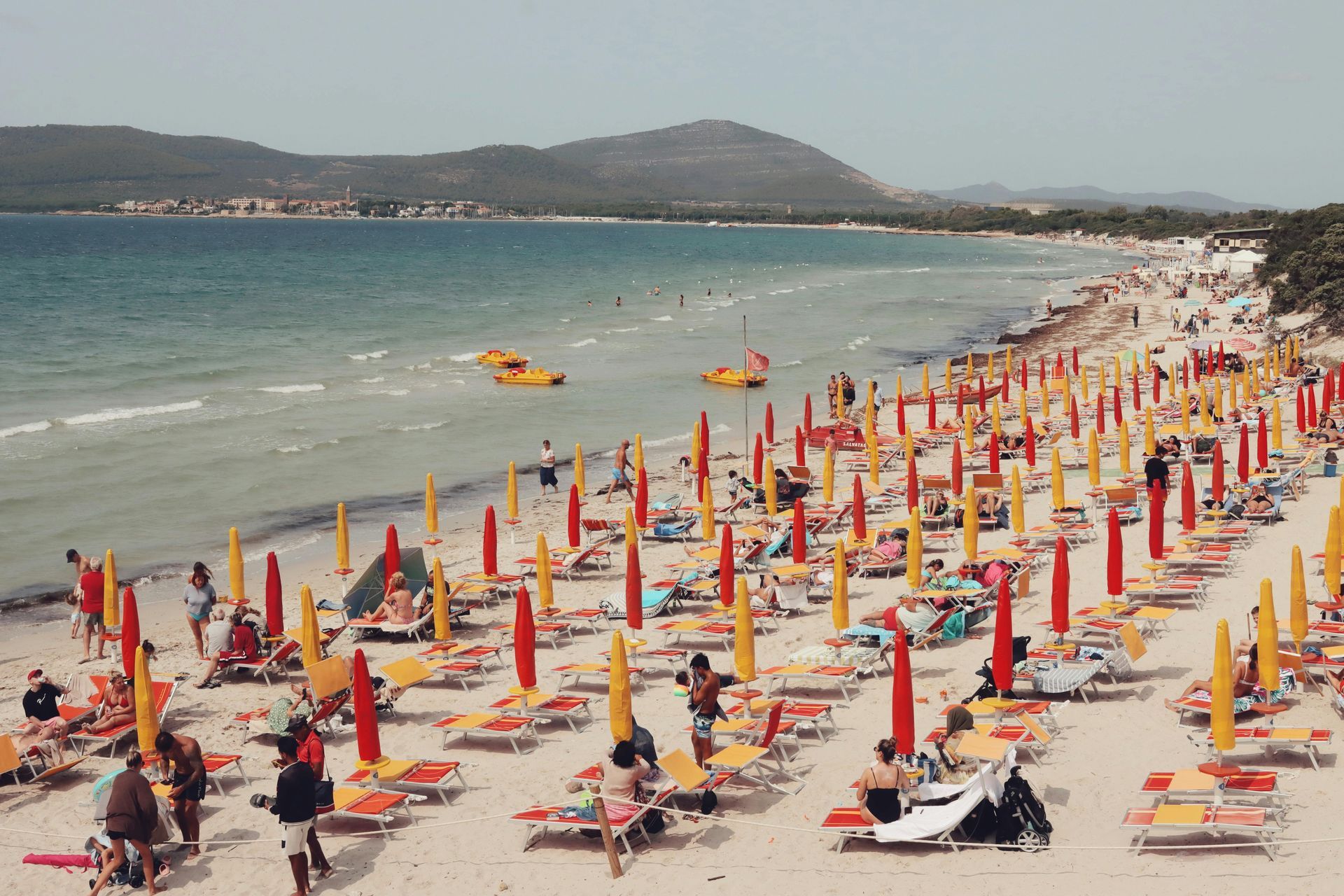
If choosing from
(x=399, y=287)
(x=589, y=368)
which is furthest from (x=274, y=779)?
(x=399, y=287)

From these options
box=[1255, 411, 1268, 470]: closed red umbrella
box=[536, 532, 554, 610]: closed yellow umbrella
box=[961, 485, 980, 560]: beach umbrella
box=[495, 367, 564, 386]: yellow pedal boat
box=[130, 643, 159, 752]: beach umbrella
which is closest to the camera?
box=[130, 643, 159, 752]: beach umbrella

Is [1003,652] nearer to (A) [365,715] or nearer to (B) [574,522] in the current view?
(A) [365,715]

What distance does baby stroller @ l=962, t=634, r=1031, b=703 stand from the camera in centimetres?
1064

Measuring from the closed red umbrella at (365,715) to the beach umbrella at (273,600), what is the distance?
3.92 meters

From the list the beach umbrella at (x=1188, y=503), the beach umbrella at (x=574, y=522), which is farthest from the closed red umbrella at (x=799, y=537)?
the beach umbrella at (x=1188, y=503)

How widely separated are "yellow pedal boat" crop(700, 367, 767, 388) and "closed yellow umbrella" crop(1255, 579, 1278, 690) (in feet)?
89.0

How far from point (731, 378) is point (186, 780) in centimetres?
2947

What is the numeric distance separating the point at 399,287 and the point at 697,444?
2548 inches

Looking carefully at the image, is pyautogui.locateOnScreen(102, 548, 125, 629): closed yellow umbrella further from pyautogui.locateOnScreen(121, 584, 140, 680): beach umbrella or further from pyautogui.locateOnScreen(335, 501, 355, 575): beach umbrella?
pyautogui.locateOnScreen(335, 501, 355, 575): beach umbrella

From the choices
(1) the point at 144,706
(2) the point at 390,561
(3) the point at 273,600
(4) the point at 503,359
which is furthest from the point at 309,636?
(4) the point at 503,359

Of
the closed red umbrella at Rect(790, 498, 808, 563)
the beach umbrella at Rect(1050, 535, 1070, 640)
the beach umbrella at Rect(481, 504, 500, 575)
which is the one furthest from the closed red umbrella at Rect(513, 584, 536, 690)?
the closed red umbrella at Rect(790, 498, 808, 563)

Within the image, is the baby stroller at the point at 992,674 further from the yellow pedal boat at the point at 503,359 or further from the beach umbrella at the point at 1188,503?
the yellow pedal boat at the point at 503,359

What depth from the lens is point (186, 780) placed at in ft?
29.7

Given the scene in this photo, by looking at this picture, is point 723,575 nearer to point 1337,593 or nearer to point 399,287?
point 1337,593
